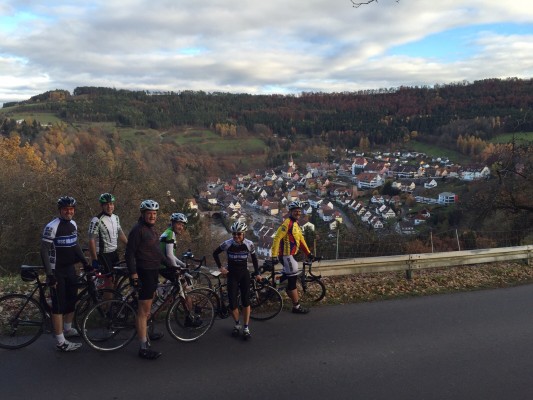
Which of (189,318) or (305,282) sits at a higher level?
(189,318)

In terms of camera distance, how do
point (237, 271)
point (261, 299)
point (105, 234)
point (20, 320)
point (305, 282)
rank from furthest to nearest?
point (305, 282) → point (261, 299) → point (105, 234) → point (237, 271) → point (20, 320)

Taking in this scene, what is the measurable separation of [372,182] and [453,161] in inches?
919

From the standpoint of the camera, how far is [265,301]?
22.4ft

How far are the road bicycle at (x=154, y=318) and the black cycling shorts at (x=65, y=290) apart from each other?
0.30m

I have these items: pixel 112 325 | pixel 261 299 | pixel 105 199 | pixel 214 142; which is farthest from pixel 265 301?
pixel 214 142

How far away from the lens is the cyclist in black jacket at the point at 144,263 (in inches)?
196

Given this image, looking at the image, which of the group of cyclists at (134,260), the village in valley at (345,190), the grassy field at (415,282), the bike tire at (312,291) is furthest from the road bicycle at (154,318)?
the village in valley at (345,190)

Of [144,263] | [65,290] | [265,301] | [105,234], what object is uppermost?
[105,234]

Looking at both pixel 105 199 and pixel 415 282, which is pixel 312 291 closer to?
pixel 415 282

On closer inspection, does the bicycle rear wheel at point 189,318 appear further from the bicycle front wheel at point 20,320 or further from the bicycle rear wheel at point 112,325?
the bicycle front wheel at point 20,320

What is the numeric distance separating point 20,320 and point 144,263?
6.06 feet

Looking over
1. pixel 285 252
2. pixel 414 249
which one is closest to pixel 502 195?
pixel 414 249

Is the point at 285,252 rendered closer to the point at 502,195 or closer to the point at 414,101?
the point at 502,195

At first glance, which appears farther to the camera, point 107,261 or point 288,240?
point 288,240
